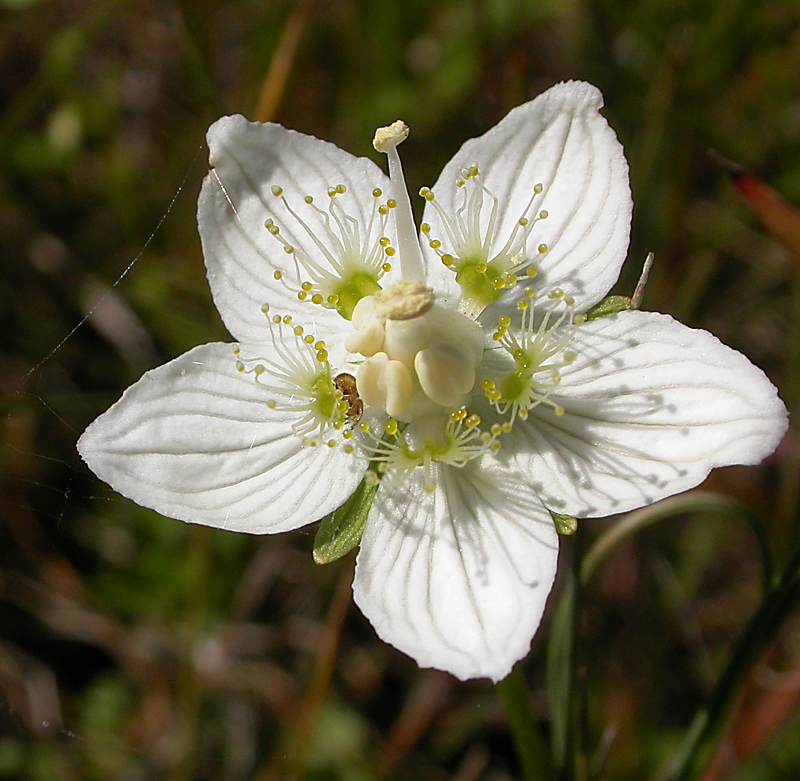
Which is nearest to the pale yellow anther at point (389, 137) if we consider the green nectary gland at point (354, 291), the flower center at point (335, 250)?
the flower center at point (335, 250)

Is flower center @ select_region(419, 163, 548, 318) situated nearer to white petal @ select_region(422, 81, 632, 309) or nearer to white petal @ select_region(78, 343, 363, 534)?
white petal @ select_region(422, 81, 632, 309)

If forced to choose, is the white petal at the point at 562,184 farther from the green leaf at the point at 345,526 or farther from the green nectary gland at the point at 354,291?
the green leaf at the point at 345,526

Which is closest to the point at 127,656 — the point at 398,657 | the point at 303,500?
Answer: the point at 398,657

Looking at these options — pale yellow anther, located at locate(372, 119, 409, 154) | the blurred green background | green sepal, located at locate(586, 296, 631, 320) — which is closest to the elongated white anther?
pale yellow anther, located at locate(372, 119, 409, 154)

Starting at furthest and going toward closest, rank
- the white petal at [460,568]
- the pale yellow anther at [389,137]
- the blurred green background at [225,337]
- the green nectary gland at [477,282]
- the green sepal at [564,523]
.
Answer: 1. the blurred green background at [225,337]
2. the green nectary gland at [477,282]
3. the pale yellow anther at [389,137]
4. the green sepal at [564,523]
5. the white petal at [460,568]

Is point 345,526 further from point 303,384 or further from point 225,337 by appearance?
point 225,337

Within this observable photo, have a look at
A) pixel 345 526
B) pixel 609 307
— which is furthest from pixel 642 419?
pixel 345 526

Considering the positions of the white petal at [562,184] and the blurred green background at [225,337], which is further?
the blurred green background at [225,337]
